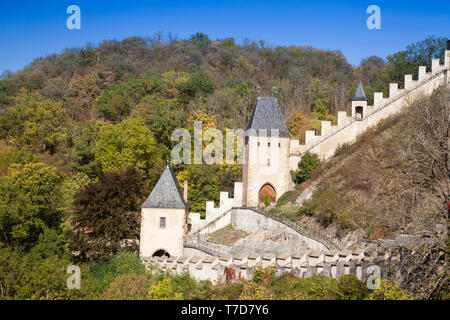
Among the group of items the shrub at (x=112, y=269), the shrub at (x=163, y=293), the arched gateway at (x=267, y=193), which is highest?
the arched gateway at (x=267, y=193)

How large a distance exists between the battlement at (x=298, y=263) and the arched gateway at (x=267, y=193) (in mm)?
15331

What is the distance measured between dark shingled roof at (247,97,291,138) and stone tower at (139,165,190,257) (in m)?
9.42

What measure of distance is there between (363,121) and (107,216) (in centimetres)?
2207

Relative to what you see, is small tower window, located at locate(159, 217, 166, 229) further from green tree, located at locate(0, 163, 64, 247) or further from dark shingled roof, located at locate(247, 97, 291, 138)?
dark shingled roof, located at locate(247, 97, 291, 138)

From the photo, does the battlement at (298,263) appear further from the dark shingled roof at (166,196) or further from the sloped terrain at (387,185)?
the dark shingled roof at (166,196)

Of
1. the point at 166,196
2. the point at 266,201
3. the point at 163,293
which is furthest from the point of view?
the point at 266,201

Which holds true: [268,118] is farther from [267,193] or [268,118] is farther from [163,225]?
[163,225]

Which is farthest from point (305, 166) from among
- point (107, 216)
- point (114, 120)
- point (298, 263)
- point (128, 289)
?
point (114, 120)

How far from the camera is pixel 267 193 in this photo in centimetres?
4022

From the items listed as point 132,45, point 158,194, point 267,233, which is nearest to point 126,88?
point 132,45

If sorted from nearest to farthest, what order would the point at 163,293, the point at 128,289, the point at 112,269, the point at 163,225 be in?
the point at 163,293 < the point at 128,289 < the point at 112,269 < the point at 163,225

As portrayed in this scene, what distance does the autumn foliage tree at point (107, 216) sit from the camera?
3234 cm

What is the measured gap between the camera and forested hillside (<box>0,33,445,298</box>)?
32.6 metres

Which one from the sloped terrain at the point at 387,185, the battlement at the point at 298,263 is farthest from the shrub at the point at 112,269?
the sloped terrain at the point at 387,185
